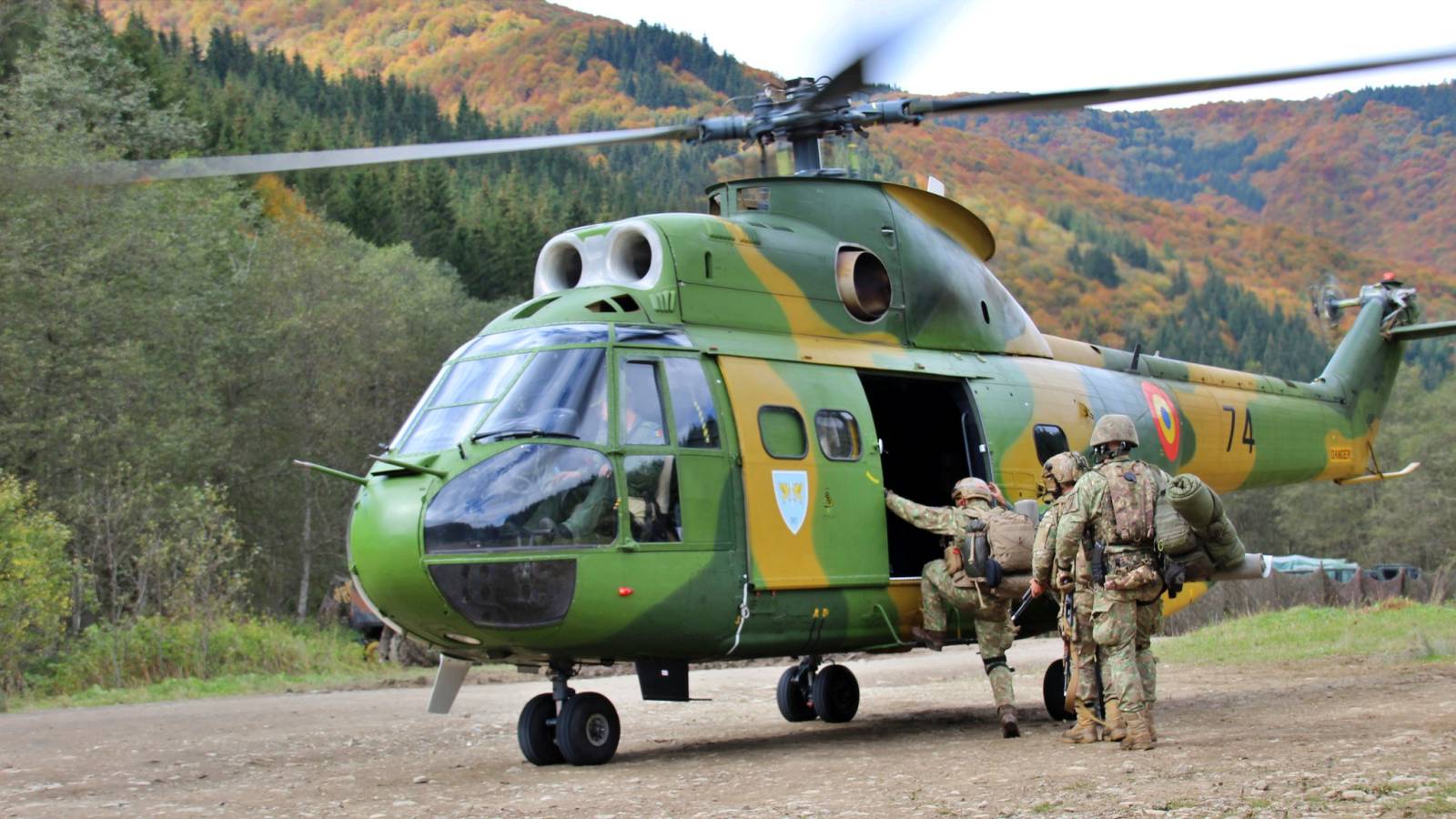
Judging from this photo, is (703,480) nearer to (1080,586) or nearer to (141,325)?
(1080,586)

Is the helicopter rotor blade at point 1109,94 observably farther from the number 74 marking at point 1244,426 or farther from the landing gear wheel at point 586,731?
the number 74 marking at point 1244,426

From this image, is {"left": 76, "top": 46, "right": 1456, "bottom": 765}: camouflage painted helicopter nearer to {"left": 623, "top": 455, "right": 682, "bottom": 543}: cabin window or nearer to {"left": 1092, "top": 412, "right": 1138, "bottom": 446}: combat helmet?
{"left": 623, "top": 455, "right": 682, "bottom": 543}: cabin window

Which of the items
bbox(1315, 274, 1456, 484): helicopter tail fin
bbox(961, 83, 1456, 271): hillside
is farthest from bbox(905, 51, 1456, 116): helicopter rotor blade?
bbox(961, 83, 1456, 271): hillside

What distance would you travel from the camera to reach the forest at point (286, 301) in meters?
24.0

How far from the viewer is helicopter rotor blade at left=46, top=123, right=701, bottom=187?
316 inches

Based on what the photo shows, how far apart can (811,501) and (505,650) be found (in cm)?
220

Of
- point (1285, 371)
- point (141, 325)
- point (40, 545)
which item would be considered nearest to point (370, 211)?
point (141, 325)

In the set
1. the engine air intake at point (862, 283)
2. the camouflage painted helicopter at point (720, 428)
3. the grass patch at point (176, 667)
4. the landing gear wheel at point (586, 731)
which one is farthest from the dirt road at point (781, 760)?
the engine air intake at point (862, 283)

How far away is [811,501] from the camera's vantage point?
967 cm

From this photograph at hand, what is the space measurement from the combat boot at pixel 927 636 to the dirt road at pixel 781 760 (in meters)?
0.64

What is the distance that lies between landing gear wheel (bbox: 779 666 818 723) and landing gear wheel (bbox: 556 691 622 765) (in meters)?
3.15

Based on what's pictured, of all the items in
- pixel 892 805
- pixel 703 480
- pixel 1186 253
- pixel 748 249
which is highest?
pixel 1186 253

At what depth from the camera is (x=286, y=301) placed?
35688mm

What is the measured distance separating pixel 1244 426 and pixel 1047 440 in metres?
3.60
